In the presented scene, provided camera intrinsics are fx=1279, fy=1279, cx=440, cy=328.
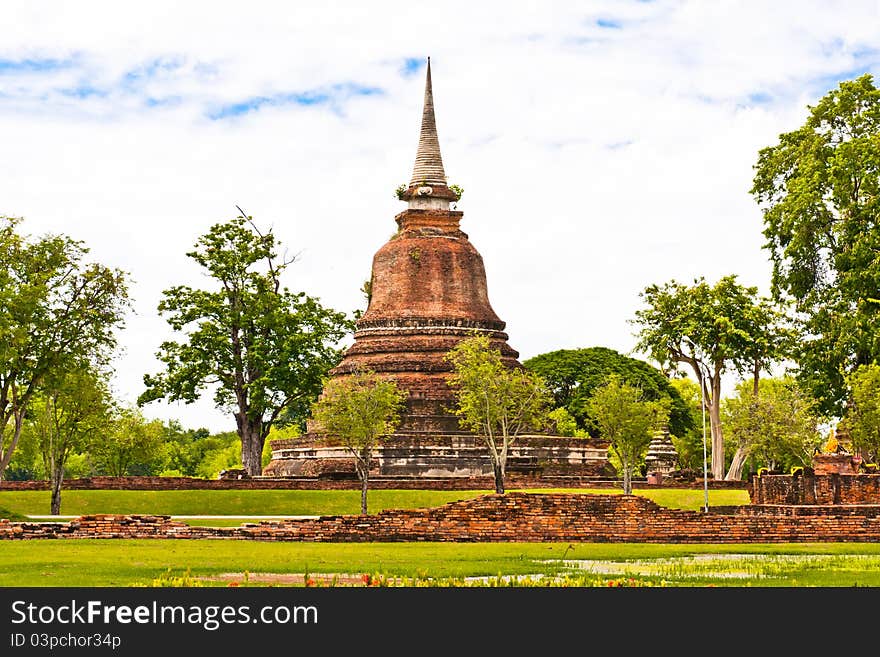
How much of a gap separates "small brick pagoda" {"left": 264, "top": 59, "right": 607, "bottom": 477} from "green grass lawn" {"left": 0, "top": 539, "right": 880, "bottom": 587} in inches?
797

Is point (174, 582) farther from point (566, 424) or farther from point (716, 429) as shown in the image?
point (566, 424)

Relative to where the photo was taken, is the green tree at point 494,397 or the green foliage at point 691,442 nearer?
the green tree at point 494,397

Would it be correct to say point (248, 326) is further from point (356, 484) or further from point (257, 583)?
point (257, 583)

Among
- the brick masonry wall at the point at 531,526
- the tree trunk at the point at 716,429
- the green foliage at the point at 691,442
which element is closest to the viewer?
the brick masonry wall at the point at 531,526

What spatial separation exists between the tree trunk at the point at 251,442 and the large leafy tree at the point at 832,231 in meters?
18.3

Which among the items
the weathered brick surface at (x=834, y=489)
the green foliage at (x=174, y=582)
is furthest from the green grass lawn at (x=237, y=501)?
the green foliage at (x=174, y=582)

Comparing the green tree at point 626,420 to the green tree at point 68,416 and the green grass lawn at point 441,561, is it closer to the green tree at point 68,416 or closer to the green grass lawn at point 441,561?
the green tree at point 68,416

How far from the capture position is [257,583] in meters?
13.1

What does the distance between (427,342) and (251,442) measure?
7279mm

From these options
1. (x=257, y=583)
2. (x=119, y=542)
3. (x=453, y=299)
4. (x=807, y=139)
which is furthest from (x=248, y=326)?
(x=257, y=583)

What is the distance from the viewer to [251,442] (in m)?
44.9

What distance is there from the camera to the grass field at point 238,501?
3438cm
